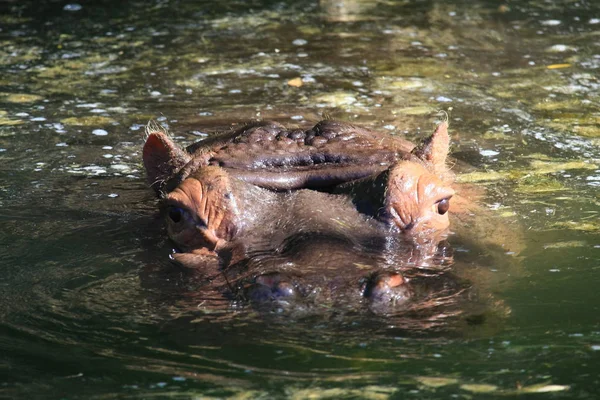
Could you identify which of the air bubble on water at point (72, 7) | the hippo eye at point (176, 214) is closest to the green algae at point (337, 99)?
the hippo eye at point (176, 214)

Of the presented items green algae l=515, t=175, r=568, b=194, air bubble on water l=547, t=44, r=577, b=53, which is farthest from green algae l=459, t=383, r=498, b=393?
air bubble on water l=547, t=44, r=577, b=53

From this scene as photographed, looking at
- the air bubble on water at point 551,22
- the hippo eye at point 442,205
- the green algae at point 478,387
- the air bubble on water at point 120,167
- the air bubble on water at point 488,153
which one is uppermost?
the green algae at point 478,387

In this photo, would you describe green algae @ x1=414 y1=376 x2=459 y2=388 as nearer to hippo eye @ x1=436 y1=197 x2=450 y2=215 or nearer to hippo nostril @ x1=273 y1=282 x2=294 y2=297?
hippo nostril @ x1=273 y1=282 x2=294 y2=297

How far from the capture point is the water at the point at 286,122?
3877mm

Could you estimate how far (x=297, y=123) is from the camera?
7.84 metres

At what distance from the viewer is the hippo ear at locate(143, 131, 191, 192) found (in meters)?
5.62

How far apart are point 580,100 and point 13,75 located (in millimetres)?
5618

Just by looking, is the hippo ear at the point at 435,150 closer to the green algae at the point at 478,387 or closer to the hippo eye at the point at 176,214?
the hippo eye at the point at 176,214

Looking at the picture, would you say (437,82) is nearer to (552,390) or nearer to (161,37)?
(161,37)

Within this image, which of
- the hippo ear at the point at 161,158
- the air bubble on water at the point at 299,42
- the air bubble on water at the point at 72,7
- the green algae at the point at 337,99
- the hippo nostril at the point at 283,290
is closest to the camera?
the hippo nostril at the point at 283,290

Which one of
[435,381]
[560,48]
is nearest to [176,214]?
[435,381]

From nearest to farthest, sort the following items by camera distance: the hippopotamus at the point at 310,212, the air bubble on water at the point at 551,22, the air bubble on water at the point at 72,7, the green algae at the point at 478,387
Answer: the green algae at the point at 478,387
the hippopotamus at the point at 310,212
the air bubble on water at the point at 551,22
the air bubble on water at the point at 72,7

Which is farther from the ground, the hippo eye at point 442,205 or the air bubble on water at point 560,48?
the hippo eye at point 442,205

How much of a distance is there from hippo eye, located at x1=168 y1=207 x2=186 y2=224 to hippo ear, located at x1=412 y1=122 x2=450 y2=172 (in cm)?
143
